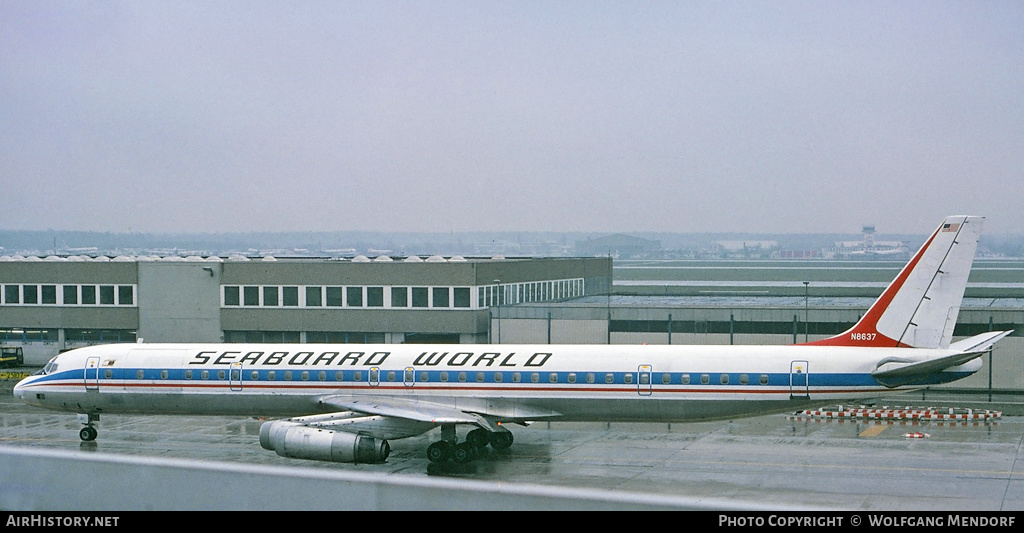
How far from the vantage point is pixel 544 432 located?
36.1m

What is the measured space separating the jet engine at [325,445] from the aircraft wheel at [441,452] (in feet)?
5.15

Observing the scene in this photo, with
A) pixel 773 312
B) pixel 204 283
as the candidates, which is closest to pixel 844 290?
pixel 773 312

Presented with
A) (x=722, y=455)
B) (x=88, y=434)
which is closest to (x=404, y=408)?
(x=722, y=455)

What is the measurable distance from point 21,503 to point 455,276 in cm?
4374

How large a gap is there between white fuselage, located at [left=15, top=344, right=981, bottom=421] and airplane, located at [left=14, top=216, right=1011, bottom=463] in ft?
0.14

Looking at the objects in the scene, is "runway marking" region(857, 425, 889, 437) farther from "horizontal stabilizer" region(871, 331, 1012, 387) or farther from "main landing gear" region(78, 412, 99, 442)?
"main landing gear" region(78, 412, 99, 442)

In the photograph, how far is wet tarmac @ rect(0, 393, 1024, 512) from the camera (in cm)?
2536

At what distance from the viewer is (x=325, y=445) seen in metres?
28.0

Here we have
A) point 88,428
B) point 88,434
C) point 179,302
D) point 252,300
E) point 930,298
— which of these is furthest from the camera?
point 179,302

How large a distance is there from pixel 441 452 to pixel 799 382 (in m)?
10.7

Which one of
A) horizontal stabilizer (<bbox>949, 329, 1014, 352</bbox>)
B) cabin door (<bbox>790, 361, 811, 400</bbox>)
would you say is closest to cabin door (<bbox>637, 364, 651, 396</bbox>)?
cabin door (<bbox>790, 361, 811, 400</bbox>)

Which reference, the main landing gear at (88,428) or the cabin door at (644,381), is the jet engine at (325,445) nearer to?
the cabin door at (644,381)

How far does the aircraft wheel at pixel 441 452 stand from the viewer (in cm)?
2941

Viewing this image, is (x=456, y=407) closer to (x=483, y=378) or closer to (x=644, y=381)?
(x=483, y=378)
